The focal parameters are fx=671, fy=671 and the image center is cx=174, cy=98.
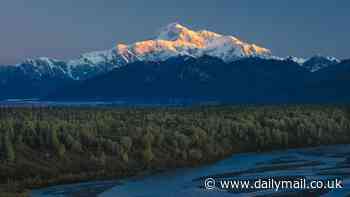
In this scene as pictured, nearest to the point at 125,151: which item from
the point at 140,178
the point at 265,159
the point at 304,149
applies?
the point at 140,178

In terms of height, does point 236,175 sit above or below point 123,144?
below

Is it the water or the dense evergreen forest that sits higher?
the dense evergreen forest

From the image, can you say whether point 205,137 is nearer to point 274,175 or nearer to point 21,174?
point 274,175

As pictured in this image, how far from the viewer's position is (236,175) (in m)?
58.8

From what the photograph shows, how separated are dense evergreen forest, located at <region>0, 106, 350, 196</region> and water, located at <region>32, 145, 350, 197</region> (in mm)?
2941

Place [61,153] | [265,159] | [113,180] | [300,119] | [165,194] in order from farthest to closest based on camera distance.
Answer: [300,119]
[265,159]
[61,153]
[113,180]
[165,194]

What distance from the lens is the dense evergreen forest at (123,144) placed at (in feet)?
192

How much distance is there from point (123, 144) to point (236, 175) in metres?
14.5

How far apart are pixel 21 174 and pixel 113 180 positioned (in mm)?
7868

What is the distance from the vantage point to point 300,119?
97.1 m

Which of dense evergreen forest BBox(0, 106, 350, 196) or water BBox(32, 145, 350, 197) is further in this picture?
dense evergreen forest BBox(0, 106, 350, 196)

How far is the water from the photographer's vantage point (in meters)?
48.6

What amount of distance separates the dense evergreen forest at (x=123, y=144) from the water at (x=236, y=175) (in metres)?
2.94

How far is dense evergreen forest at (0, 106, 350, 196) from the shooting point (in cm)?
5862
